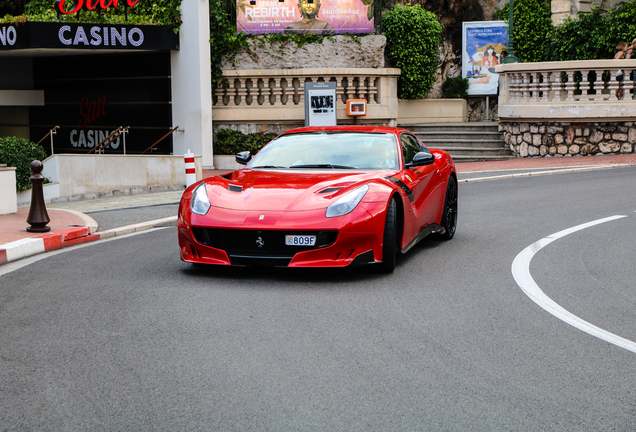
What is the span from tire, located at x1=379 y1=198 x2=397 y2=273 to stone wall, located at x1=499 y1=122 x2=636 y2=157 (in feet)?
51.3

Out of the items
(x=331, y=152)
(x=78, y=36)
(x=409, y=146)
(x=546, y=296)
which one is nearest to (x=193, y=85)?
(x=78, y=36)

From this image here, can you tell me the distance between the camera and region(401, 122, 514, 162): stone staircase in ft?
72.0

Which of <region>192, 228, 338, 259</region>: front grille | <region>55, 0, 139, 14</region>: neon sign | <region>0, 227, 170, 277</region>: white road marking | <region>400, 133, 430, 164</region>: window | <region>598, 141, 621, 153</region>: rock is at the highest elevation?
<region>55, 0, 139, 14</region>: neon sign

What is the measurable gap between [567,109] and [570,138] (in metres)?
0.89

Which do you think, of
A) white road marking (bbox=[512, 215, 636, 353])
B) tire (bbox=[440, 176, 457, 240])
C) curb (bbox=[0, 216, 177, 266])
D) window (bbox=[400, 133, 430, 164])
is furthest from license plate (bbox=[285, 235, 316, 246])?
curb (bbox=[0, 216, 177, 266])

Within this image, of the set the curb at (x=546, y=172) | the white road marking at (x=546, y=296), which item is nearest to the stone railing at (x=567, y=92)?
the curb at (x=546, y=172)

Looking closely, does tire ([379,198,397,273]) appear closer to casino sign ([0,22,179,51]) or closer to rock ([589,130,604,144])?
casino sign ([0,22,179,51])

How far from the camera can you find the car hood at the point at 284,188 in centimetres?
680

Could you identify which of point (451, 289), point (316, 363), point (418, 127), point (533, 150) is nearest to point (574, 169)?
point (533, 150)

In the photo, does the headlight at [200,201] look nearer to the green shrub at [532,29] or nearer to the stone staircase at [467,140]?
the stone staircase at [467,140]

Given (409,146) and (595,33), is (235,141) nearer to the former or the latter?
(409,146)

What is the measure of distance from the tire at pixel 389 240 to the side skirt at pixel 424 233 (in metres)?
0.44

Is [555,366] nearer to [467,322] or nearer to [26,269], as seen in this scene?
[467,322]

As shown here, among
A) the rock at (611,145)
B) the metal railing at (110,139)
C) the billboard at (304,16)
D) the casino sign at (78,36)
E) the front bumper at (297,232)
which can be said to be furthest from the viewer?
the billboard at (304,16)
